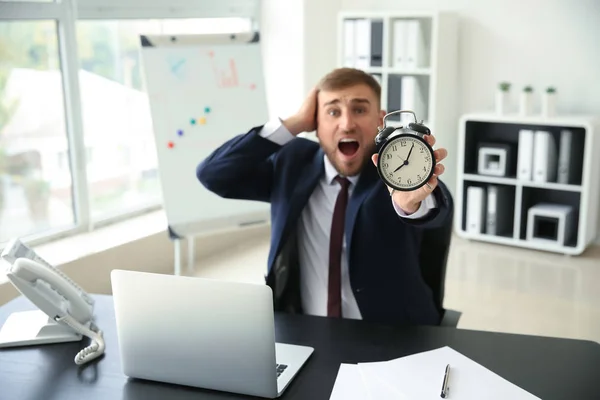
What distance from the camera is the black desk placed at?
138 cm

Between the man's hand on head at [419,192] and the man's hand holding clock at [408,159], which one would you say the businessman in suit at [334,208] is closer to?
the man's hand on head at [419,192]

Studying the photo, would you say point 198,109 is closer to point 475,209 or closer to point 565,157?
point 475,209

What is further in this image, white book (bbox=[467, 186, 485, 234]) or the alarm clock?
white book (bbox=[467, 186, 485, 234])

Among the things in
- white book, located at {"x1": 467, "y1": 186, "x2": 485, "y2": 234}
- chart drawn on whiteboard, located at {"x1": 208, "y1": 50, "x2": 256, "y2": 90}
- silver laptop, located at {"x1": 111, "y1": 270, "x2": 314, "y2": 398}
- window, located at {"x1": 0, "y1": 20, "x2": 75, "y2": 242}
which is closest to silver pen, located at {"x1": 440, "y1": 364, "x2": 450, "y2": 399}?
silver laptop, located at {"x1": 111, "y1": 270, "x2": 314, "y2": 398}

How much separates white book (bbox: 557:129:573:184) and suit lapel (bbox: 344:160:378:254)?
8.83 feet

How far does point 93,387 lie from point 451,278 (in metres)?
2.88

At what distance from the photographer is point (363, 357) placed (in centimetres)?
150

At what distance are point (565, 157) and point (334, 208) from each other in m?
2.77

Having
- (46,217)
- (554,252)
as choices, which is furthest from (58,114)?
(554,252)

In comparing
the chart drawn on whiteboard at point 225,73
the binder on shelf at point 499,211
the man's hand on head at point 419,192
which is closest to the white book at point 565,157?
the binder on shelf at point 499,211

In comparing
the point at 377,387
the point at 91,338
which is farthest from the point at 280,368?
the point at 91,338

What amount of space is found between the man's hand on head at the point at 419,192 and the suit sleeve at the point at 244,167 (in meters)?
0.66

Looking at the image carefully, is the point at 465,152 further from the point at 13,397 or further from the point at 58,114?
the point at 13,397

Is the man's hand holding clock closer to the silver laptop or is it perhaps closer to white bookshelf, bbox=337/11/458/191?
the silver laptop
